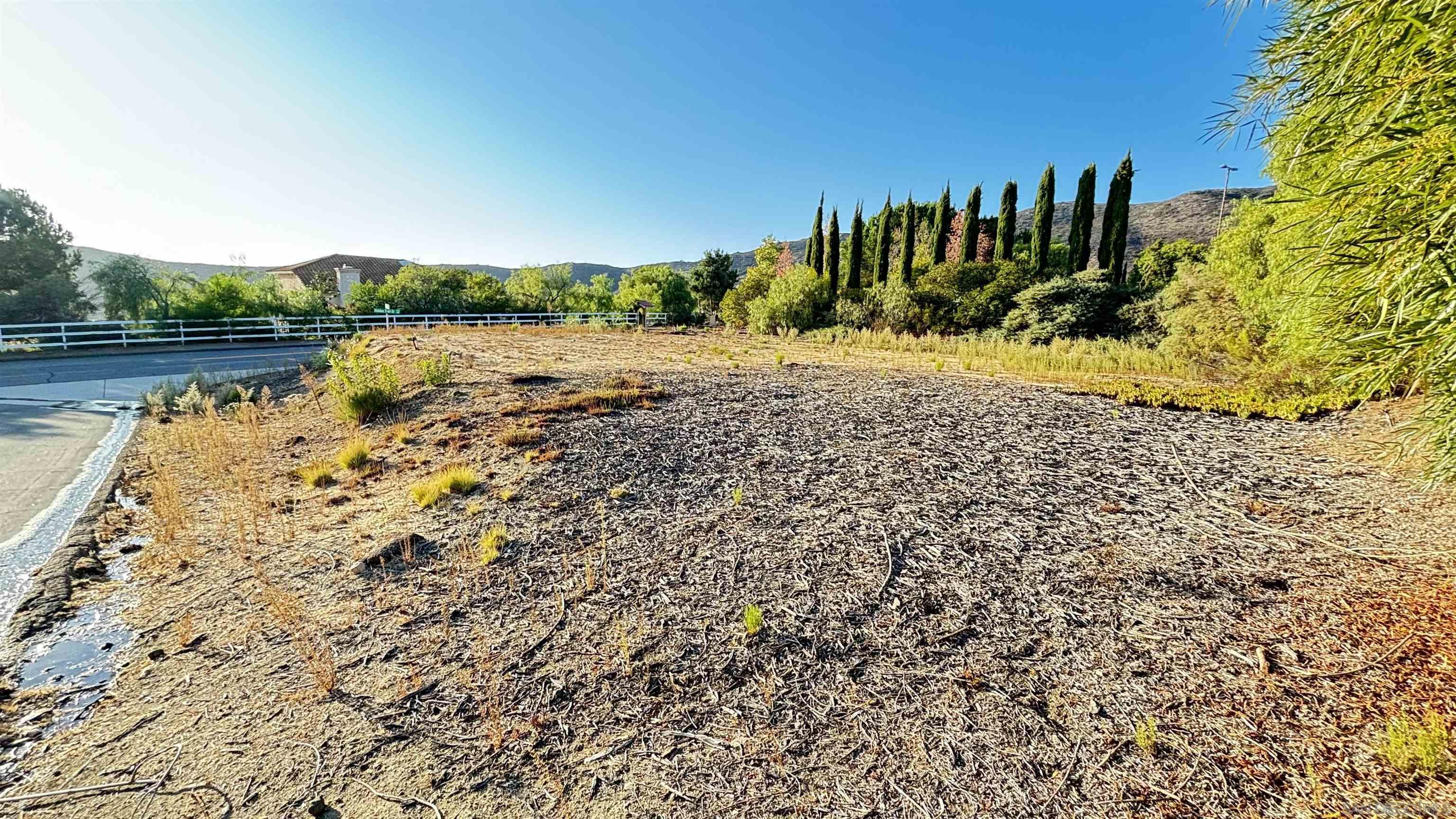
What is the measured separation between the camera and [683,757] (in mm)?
2561

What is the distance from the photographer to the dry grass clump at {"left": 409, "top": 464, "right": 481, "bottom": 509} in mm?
5301

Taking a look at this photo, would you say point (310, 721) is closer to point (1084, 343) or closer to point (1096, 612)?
point (1096, 612)

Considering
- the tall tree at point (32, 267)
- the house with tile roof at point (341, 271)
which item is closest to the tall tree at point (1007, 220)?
the tall tree at point (32, 267)

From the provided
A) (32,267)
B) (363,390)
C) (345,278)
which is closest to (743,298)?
(363,390)

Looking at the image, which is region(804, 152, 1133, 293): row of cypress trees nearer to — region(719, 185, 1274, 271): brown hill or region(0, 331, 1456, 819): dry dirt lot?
region(0, 331, 1456, 819): dry dirt lot

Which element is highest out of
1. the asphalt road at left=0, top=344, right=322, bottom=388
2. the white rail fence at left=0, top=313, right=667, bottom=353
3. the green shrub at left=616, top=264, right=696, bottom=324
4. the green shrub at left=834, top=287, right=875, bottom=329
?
the green shrub at left=616, top=264, right=696, bottom=324

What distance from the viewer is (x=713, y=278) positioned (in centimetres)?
3566

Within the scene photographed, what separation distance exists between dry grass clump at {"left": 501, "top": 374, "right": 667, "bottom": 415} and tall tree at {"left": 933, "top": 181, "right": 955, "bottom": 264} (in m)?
20.1

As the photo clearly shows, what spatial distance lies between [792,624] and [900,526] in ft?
5.33

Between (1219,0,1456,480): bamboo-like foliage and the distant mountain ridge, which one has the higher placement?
the distant mountain ridge

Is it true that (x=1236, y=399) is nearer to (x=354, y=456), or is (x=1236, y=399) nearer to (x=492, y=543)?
(x=492, y=543)

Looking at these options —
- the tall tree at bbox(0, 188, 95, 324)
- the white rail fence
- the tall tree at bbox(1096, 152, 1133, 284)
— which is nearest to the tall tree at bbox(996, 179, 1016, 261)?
the tall tree at bbox(1096, 152, 1133, 284)

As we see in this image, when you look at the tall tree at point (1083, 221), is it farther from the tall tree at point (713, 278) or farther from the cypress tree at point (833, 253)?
the tall tree at point (713, 278)

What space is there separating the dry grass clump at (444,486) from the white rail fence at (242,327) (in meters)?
20.3
